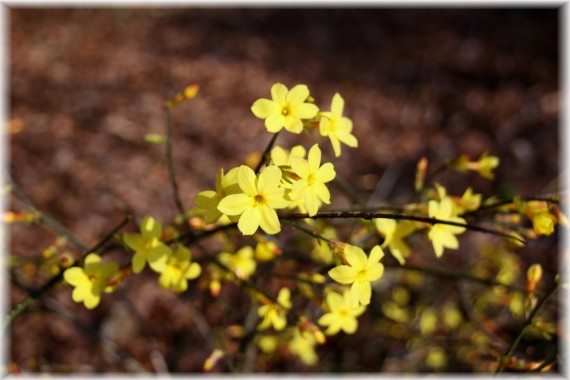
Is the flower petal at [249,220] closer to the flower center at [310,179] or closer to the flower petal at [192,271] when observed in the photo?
the flower center at [310,179]

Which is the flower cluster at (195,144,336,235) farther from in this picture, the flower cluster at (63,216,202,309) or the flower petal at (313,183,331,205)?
the flower cluster at (63,216,202,309)

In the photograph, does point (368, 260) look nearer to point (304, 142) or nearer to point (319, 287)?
point (319, 287)

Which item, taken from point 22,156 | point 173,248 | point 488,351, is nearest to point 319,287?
point 173,248

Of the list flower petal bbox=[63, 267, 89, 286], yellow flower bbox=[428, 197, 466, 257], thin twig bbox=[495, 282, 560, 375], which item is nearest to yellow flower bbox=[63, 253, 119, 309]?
flower petal bbox=[63, 267, 89, 286]

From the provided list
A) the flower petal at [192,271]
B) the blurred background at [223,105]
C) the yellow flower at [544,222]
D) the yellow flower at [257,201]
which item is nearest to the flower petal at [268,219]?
the yellow flower at [257,201]

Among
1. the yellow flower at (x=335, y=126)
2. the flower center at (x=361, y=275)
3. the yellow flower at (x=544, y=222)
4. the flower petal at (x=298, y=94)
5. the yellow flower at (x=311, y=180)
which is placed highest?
the flower petal at (x=298, y=94)

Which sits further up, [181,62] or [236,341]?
[181,62]

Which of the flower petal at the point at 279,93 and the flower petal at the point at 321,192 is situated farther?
the flower petal at the point at 279,93
